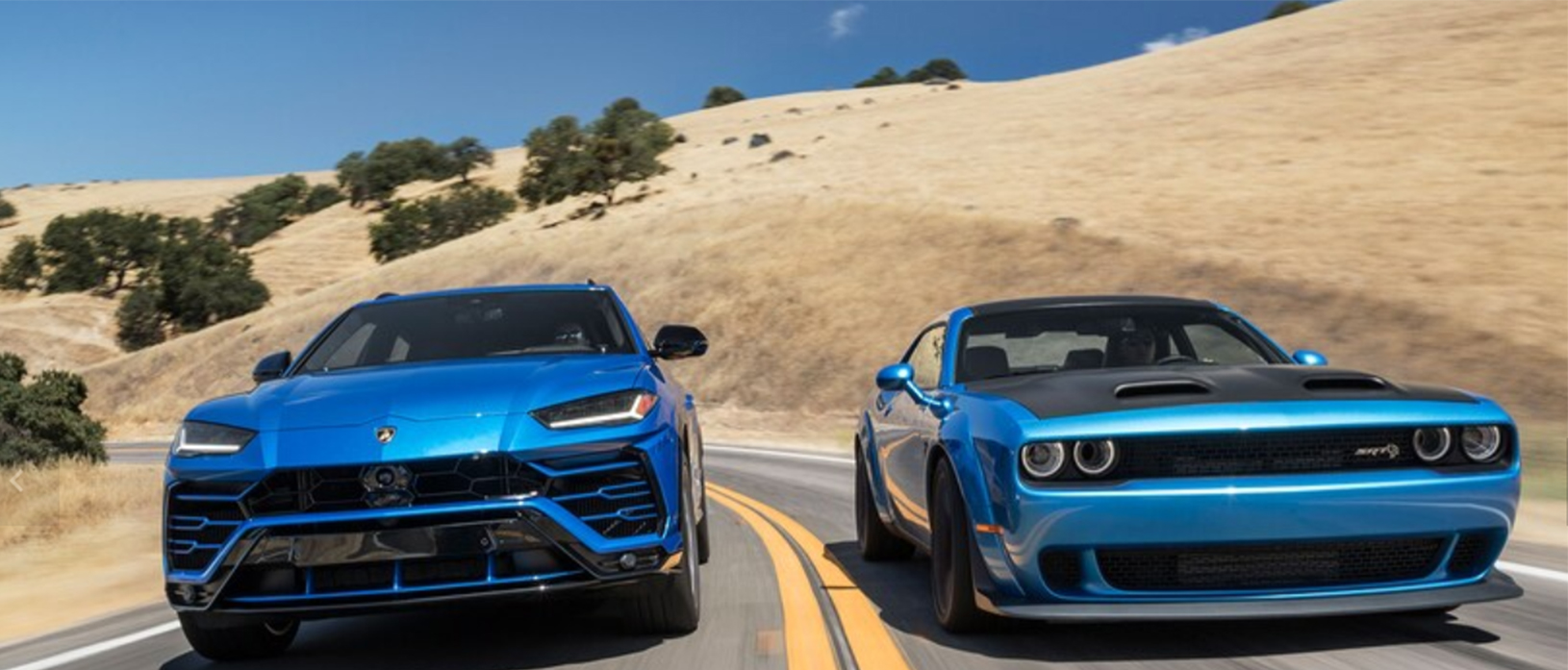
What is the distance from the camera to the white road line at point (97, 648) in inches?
239

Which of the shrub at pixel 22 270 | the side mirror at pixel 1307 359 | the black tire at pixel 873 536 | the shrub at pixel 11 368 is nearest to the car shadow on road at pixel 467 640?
the black tire at pixel 873 536

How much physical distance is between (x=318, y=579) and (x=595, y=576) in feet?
3.19

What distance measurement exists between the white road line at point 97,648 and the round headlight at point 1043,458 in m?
4.17

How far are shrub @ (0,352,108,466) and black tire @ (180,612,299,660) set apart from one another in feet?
62.4

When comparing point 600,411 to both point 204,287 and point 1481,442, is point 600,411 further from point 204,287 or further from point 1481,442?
point 204,287

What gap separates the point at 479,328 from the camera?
7.02 metres

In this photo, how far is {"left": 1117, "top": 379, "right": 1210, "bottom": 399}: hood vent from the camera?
5096mm

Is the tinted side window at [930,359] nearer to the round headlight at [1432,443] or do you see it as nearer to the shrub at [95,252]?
the round headlight at [1432,443]

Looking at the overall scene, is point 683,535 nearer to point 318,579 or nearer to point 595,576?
point 595,576

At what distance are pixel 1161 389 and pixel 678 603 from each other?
2.09 m

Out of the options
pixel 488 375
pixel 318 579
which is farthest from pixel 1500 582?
pixel 318 579

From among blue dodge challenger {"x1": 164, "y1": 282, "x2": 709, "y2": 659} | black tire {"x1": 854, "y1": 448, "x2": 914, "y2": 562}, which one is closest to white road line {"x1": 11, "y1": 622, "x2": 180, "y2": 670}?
blue dodge challenger {"x1": 164, "y1": 282, "x2": 709, "y2": 659}

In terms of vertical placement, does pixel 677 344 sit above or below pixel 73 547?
above

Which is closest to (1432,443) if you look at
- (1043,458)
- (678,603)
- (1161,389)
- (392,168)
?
(1161,389)
